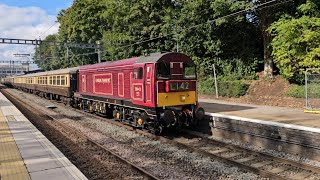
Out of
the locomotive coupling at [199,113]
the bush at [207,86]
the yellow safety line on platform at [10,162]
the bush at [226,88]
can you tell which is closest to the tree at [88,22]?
the bush at [207,86]

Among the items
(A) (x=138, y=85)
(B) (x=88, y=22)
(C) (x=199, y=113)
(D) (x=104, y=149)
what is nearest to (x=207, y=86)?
(C) (x=199, y=113)

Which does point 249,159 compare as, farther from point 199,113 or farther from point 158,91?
point 158,91

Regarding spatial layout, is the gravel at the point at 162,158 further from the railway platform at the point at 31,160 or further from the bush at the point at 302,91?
the bush at the point at 302,91

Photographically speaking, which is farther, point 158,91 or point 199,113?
point 199,113

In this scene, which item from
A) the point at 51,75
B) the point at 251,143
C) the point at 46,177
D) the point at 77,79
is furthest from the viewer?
the point at 51,75

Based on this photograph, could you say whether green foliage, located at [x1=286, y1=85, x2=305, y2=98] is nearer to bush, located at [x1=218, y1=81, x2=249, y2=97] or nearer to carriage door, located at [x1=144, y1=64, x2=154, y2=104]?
bush, located at [x1=218, y1=81, x2=249, y2=97]

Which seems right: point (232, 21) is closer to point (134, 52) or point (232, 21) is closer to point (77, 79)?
point (77, 79)

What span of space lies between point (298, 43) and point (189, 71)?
854cm

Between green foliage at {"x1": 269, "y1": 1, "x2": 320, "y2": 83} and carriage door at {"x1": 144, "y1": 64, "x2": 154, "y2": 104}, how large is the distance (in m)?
9.70

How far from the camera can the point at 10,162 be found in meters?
9.16

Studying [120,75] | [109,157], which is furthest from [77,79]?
[109,157]

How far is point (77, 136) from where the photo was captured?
14.8 m

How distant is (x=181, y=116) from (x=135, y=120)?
7.98 ft

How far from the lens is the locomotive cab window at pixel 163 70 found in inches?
528
